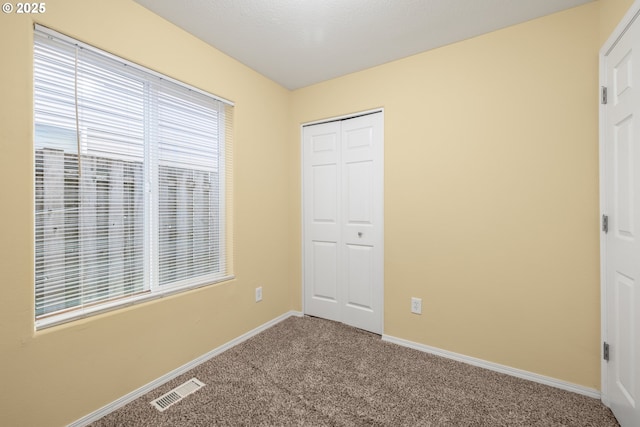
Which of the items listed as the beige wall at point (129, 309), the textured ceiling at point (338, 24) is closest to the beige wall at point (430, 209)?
the beige wall at point (129, 309)

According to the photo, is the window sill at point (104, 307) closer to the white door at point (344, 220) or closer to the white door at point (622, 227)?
the white door at point (344, 220)

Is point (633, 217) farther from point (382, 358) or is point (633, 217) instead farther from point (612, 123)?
point (382, 358)

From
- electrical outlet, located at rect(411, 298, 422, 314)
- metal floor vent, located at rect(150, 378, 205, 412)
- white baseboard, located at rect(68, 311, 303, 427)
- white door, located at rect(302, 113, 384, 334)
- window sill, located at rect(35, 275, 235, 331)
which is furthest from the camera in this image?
white door, located at rect(302, 113, 384, 334)

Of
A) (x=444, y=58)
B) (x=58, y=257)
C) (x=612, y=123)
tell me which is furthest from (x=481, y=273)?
Result: (x=58, y=257)

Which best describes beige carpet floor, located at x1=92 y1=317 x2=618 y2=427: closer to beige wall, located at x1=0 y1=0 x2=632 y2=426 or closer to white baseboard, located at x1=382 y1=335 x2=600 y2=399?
white baseboard, located at x1=382 y1=335 x2=600 y2=399

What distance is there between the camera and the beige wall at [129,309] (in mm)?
1318

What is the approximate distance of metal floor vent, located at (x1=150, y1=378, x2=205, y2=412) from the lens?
170 cm


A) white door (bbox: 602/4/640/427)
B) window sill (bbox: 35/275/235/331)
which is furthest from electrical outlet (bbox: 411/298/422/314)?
window sill (bbox: 35/275/235/331)

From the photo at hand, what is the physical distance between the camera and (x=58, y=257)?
152 cm

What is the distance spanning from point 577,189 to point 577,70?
79 cm

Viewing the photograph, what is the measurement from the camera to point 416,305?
2398 mm

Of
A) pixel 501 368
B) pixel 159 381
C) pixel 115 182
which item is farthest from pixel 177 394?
pixel 501 368

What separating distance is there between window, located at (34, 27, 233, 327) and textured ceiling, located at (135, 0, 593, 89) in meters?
0.47

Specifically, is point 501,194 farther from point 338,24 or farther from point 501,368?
point 338,24
